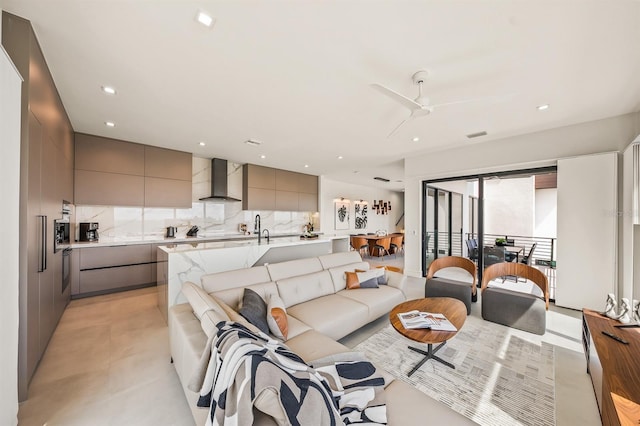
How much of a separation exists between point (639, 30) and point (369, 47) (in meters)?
2.09

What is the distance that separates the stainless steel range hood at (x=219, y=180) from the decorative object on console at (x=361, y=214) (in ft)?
17.2

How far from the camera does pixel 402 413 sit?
122 cm

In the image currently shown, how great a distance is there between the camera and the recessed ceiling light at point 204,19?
1.75 metres

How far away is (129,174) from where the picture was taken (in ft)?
15.3

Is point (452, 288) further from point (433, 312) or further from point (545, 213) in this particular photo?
point (545, 213)

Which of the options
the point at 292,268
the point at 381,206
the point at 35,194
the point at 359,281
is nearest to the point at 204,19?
the point at 35,194

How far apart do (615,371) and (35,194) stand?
4.45 meters

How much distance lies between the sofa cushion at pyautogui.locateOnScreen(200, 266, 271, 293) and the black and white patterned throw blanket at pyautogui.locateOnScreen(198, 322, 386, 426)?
112 centimetres

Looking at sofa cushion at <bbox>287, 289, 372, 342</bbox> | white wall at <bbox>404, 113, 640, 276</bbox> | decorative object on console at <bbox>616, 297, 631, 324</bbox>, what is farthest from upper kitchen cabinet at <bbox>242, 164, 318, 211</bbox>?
decorative object on console at <bbox>616, 297, 631, 324</bbox>

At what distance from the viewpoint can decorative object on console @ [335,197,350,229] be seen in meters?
8.90

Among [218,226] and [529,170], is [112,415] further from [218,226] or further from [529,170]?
[529,170]

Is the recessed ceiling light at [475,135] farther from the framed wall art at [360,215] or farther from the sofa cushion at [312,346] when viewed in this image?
the framed wall art at [360,215]

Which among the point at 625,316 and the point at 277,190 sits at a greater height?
the point at 277,190

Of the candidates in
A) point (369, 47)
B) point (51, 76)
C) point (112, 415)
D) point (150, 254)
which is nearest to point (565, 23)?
point (369, 47)
